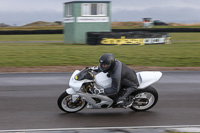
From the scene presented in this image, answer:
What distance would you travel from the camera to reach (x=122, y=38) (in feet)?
85.1

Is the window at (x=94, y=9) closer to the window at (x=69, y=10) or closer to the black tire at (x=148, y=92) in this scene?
the window at (x=69, y=10)

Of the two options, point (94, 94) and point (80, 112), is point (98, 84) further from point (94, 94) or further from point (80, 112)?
point (80, 112)

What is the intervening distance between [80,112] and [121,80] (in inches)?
45.5

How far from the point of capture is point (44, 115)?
7430 millimetres

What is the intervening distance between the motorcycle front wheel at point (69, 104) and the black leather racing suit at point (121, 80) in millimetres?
705

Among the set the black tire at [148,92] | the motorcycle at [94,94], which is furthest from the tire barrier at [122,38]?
the motorcycle at [94,94]

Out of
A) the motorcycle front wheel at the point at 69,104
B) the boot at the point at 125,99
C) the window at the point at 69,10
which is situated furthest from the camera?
the window at the point at 69,10

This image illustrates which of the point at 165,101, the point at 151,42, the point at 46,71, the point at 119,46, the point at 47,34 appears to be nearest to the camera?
the point at 165,101

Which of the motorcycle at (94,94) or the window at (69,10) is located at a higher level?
the window at (69,10)

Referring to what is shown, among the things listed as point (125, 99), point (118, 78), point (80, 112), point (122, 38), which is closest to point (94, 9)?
point (122, 38)

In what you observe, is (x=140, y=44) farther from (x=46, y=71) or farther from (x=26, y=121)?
(x=26, y=121)

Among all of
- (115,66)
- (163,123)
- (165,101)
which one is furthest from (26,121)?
(165,101)

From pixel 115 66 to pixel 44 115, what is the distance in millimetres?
1781

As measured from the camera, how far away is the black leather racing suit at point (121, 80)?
702 cm
